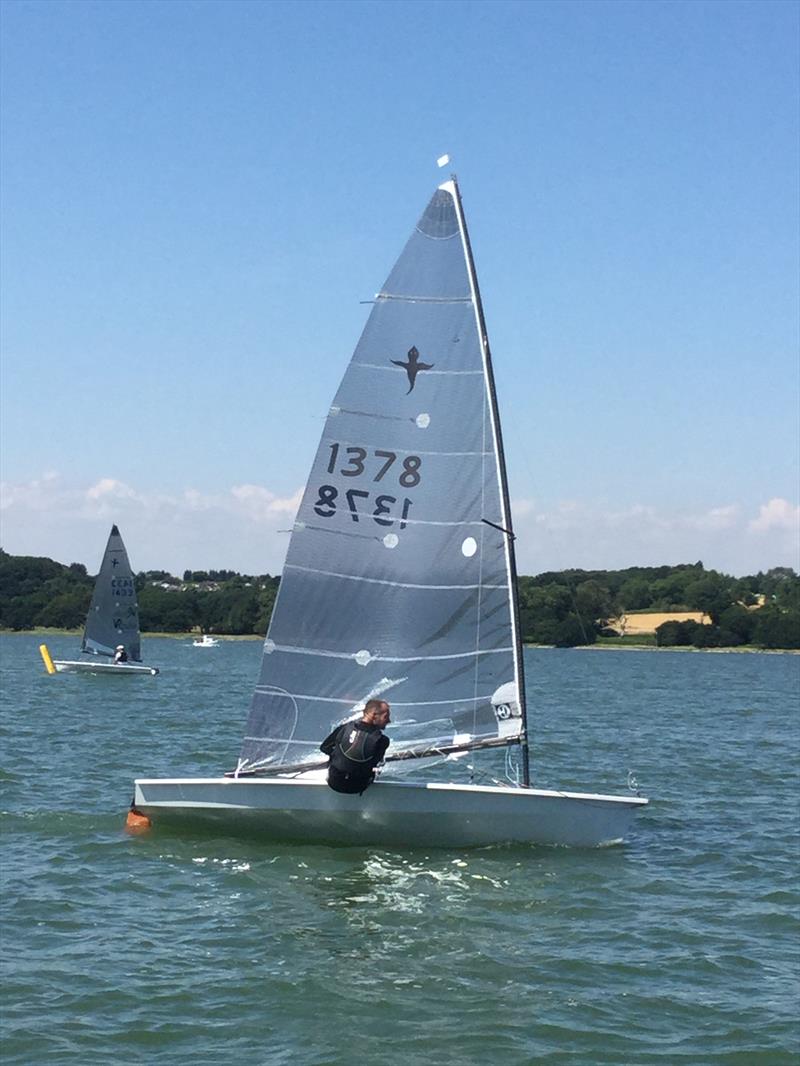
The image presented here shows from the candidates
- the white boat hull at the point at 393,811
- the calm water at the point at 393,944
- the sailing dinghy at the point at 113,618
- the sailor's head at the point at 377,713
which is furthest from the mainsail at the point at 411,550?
the sailing dinghy at the point at 113,618

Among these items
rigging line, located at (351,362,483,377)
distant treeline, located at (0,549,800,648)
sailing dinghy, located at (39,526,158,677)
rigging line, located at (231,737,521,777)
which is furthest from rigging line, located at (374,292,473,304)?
distant treeline, located at (0,549,800,648)

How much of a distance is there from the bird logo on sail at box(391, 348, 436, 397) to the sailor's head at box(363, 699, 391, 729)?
3613 mm

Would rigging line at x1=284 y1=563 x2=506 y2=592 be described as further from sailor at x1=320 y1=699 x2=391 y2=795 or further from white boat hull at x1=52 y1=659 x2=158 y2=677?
white boat hull at x1=52 y1=659 x2=158 y2=677

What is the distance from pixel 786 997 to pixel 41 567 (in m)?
154

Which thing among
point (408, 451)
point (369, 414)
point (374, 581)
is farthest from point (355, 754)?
point (369, 414)

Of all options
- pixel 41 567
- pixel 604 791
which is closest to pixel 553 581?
pixel 41 567

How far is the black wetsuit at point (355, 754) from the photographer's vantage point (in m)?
14.9

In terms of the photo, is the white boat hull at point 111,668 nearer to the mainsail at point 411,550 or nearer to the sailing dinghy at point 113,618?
the sailing dinghy at point 113,618

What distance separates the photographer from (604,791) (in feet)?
73.2

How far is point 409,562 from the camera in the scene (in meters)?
16.3

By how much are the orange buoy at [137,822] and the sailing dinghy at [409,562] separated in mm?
124

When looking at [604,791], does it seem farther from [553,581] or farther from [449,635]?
[553,581]

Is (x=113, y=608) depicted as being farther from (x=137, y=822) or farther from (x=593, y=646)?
(x=593, y=646)

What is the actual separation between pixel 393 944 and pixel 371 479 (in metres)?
5.77
